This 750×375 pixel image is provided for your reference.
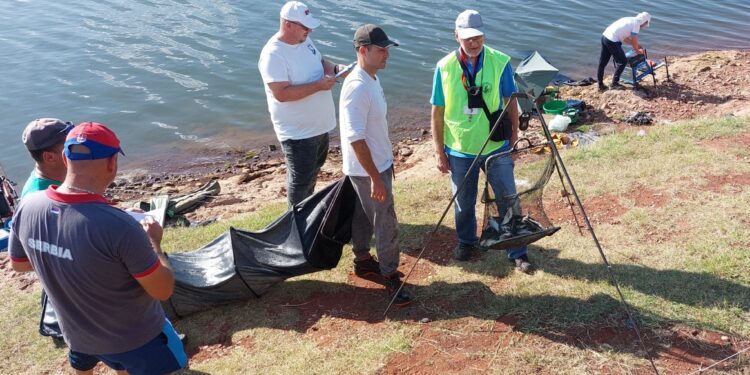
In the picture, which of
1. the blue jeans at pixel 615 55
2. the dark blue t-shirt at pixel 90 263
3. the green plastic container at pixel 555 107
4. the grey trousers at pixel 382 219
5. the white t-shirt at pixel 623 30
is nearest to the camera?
the dark blue t-shirt at pixel 90 263

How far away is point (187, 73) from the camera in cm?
1458

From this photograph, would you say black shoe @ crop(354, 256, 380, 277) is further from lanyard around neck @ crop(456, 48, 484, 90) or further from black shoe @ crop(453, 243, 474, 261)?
lanyard around neck @ crop(456, 48, 484, 90)

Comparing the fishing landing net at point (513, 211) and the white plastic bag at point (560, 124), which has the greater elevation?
the fishing landing net at point (513, 211)

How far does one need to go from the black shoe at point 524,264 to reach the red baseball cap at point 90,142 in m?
3.34

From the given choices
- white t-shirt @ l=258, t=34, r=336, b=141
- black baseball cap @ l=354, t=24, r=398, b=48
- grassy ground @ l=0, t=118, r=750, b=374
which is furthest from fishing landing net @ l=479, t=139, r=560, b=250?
white t-shirt @ l=258, t=34, r=336, b=141

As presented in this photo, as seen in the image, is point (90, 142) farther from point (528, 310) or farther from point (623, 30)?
point (623, 30)

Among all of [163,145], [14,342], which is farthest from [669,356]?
[163,145]

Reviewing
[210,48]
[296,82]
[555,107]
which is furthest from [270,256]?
[210,48]

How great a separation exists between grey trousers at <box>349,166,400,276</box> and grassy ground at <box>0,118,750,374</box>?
342mm

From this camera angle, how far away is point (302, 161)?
5.45 m

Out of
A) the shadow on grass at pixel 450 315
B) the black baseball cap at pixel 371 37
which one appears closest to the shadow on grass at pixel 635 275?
the shadow on grass at pixel 450 315

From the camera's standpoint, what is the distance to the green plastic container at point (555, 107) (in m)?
11.9

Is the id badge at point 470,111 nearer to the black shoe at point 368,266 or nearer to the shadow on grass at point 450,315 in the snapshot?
the shadow on grass at point 450,315

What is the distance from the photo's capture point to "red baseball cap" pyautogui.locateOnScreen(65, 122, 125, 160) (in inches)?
105
